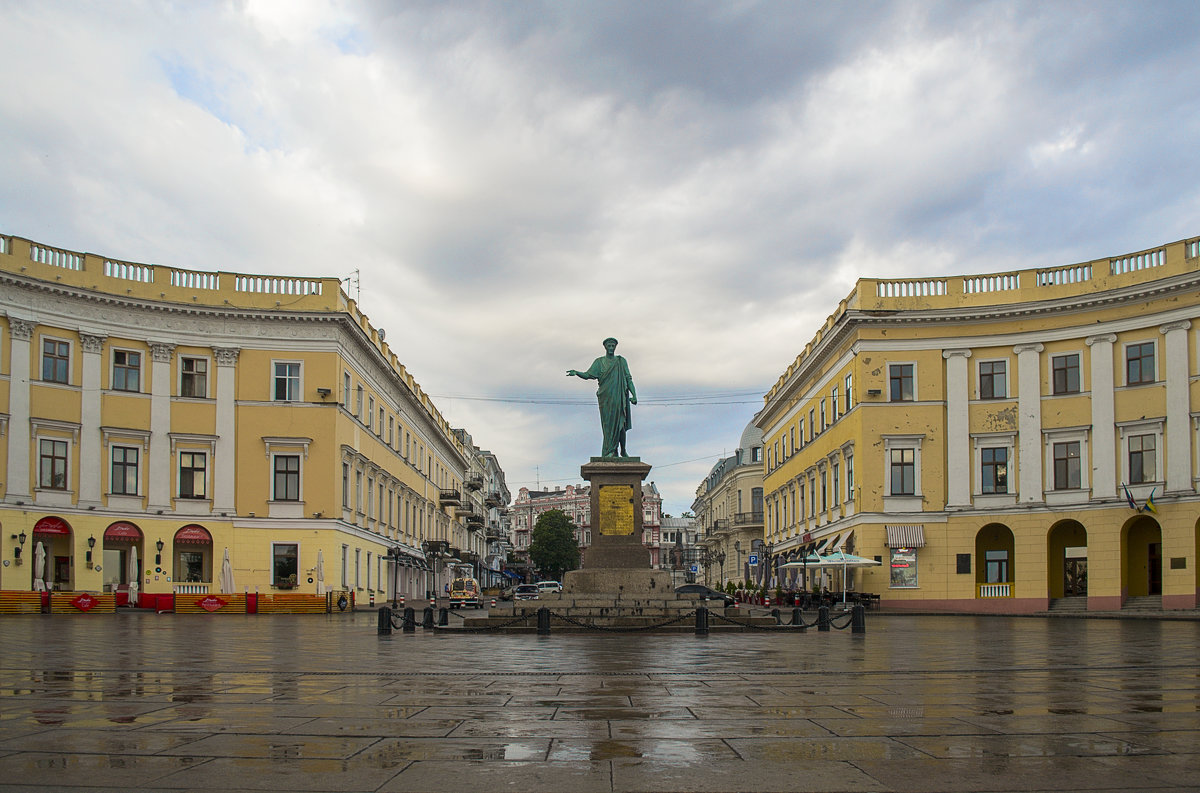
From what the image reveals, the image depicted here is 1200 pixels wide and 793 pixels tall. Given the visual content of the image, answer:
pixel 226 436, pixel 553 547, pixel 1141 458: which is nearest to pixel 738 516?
pixel 553 547

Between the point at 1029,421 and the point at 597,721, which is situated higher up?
the point at 1029,421

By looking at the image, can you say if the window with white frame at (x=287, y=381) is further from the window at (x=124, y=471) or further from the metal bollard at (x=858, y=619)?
the metal bollard at (x=858, y=619)

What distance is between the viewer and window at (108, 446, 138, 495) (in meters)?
44.2

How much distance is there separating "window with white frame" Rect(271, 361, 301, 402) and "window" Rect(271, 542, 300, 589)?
635 cm

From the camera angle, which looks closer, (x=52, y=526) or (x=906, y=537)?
(x=52, y=526)

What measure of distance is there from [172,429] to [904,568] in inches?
1237

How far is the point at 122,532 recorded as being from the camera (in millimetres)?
43812

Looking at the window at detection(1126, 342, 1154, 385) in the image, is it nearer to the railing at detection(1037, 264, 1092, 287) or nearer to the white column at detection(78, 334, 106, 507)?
the railing at detection(1037, 264, 1092, 287)

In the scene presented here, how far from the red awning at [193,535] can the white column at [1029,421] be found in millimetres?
34237

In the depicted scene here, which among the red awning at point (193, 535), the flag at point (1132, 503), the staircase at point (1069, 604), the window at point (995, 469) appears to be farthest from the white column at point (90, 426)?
the flag at point (1132, 503)

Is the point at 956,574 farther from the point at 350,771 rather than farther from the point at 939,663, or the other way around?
the point at 350,771

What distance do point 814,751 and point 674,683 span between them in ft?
17.1

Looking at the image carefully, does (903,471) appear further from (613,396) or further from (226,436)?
(226,436)

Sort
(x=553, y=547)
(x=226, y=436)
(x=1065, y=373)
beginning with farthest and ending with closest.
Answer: (x=553, y=547), (x=226, y=436), (x=1065, y=373)
